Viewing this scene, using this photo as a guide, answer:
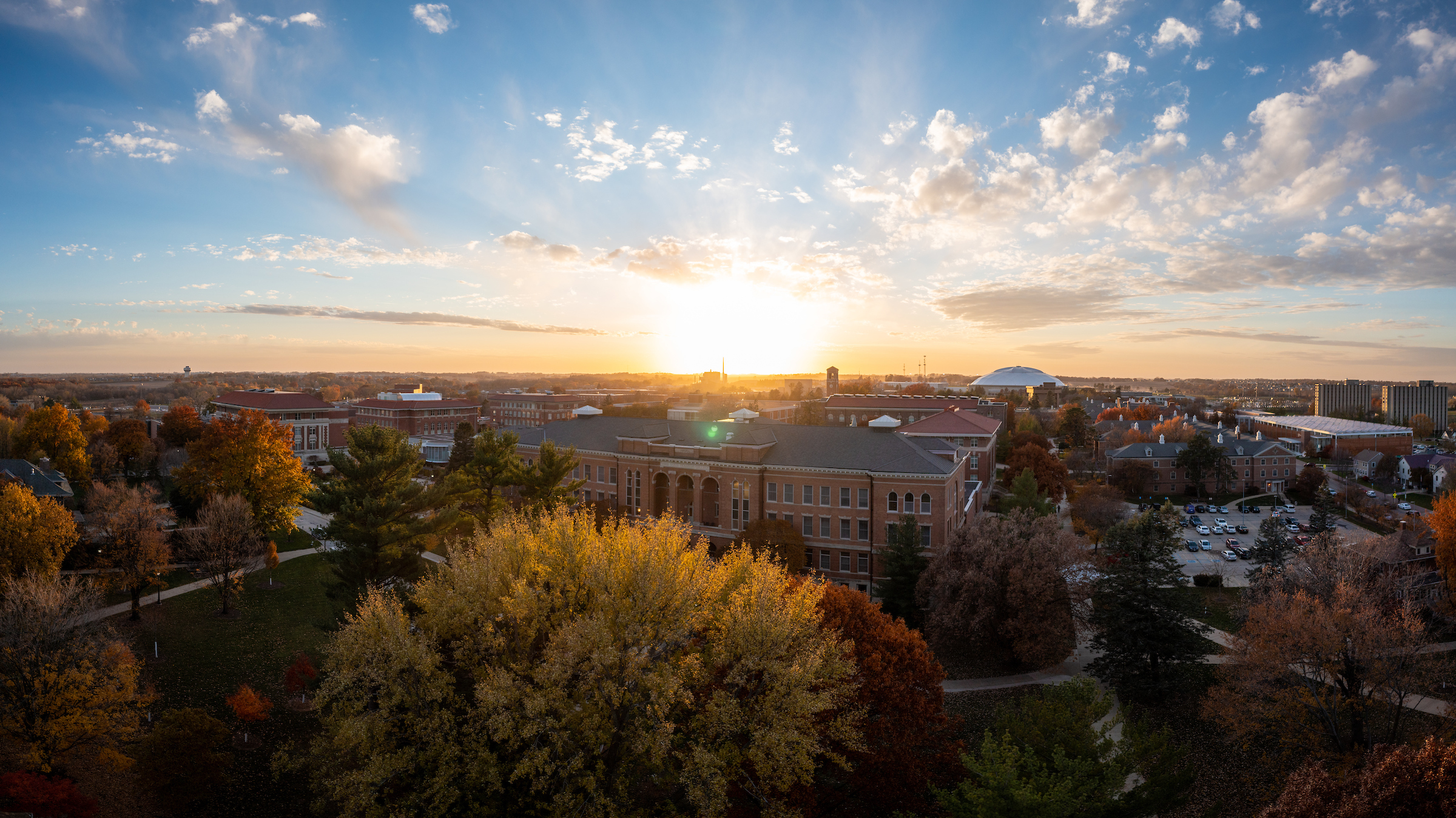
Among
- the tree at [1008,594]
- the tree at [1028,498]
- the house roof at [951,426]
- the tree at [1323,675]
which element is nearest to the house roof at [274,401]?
the house roof at [951,426]

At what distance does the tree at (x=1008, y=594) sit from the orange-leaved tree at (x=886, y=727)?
8621 millimetres

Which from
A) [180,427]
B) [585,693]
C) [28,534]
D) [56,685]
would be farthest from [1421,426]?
[180,427]

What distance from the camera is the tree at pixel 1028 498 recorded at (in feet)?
175

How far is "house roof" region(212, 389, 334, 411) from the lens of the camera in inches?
3974

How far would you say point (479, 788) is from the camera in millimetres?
17625

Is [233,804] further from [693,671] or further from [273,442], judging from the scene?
[273,442]

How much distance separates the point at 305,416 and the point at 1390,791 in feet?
393

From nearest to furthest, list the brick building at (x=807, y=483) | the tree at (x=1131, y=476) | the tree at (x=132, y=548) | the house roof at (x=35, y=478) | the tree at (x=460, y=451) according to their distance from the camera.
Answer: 1. the tree at (x=132, y=548)
2. the brick building at (x=807, y=483)
3. the house roof at (x=35, y=478)
4. the tree at (x=460, y=451)
5. the tree at (x=1131, y=476)

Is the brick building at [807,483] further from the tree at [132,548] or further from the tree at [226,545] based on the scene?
the tree at [132,548]

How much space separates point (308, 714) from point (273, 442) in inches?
1110

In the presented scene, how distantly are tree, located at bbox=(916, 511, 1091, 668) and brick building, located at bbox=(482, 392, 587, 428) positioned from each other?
108 m

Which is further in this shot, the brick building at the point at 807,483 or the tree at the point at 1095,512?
the tree at the point at 1095,512

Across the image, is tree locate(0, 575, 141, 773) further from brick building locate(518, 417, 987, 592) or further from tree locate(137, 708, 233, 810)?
brick building locate(518, 417, 987, 592)

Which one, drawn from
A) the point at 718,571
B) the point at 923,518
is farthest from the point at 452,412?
the point at 718,571
